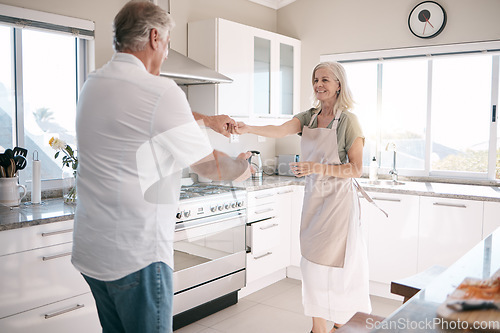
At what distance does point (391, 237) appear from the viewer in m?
3.52

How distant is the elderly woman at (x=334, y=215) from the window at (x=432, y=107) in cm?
164

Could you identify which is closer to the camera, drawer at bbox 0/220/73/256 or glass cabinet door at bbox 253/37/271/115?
drawer at bbox 0/220/73/256

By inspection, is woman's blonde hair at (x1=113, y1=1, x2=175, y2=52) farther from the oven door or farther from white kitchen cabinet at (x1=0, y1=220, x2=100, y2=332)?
the oven door

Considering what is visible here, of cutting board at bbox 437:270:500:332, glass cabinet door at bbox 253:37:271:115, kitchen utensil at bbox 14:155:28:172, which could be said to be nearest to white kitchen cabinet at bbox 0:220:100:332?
kitchen utensil at bbox 14:155:28:172

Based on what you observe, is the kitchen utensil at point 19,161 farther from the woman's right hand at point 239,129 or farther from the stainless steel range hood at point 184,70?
the woman's right hand at point 239,129

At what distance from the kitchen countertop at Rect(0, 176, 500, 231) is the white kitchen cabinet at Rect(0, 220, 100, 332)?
0.13 ft

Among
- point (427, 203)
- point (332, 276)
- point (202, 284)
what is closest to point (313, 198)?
point (332, 276)

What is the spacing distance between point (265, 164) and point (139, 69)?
3.30 metres

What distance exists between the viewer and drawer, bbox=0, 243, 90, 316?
2158 mm

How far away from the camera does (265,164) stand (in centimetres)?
454

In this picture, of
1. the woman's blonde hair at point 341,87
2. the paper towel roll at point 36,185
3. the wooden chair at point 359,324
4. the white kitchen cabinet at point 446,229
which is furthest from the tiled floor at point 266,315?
the woman's blonde hair at point 341,87

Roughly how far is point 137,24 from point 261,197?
2.41m

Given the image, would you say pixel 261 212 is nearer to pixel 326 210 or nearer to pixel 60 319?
pixel 326 210

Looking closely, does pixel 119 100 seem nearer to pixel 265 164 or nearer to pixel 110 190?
pixel 110 190
